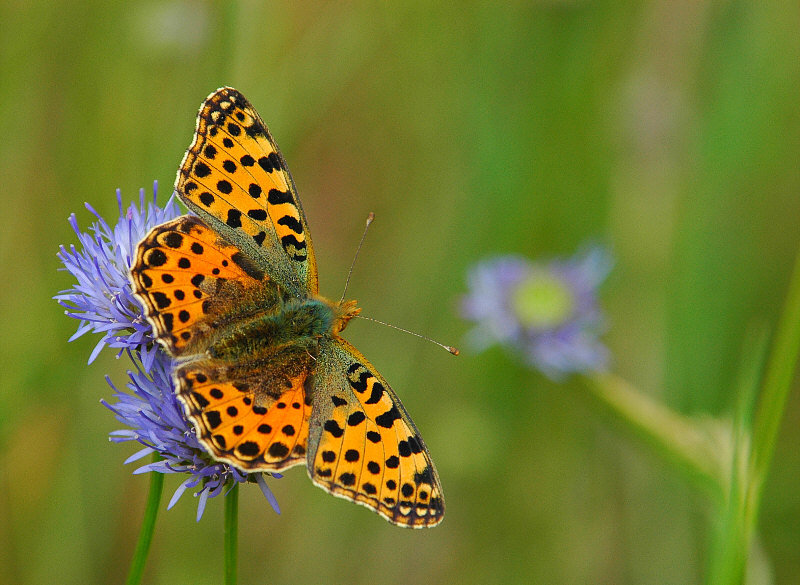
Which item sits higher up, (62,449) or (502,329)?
(502,329)

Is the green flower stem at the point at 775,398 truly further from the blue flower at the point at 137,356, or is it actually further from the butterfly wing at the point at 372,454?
the blue flower at the point at 137,356

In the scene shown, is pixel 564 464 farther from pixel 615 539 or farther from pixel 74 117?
pixel 74 117

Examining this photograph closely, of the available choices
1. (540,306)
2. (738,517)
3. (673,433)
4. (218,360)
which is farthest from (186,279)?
(540,306)

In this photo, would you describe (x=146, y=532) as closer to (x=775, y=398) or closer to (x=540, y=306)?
(x=775, y=398)

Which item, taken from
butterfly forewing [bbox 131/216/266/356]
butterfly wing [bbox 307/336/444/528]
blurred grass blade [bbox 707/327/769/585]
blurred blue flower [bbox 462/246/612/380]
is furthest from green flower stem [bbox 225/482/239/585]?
blurred blue flower [bbox 462/246/612/380]

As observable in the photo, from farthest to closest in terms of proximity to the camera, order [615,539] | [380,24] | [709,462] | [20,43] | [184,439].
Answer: [380,24] → [615,539] → [20,43] → [709,462] → [184,439]

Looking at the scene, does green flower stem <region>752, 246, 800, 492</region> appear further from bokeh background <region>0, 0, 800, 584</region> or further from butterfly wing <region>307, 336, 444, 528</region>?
bokeh background <region>0, 0, 800, 584</region>

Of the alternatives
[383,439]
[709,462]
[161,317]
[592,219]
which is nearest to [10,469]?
[161,317]
